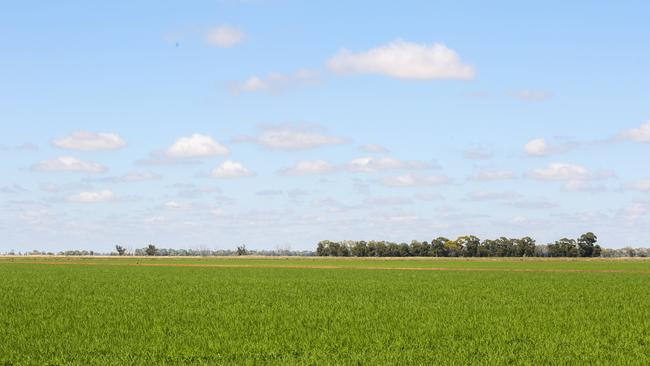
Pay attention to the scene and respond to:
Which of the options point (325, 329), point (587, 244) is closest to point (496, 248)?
point (587, 244)

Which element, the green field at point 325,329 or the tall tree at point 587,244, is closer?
the green field at point 325,329

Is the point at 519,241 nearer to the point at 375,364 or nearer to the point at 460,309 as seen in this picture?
the point at 460,309

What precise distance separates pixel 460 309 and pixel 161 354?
1689cm

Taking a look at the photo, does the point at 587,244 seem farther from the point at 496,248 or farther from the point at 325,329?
the point at 325,329

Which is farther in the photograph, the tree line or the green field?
the tree line

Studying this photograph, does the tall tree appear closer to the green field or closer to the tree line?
the tree line

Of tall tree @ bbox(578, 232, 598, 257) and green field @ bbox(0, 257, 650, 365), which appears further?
tall tree @ bbox(578, 232, 598, 257)

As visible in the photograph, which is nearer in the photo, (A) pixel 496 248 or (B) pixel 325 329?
(B) pixel 325 329

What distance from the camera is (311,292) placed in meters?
45.4

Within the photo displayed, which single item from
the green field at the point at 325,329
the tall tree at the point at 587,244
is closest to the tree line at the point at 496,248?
the tall tree at the point at 587,244

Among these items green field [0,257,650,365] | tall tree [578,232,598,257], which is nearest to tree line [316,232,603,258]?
tall tree [578,232,598,257]

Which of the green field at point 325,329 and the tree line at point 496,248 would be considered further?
the tree line at point 496,248

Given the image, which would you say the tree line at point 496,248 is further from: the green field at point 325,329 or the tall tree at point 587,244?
the green field at point 325,329

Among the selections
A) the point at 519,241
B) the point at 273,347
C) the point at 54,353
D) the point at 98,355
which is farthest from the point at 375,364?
the point at 519,241
